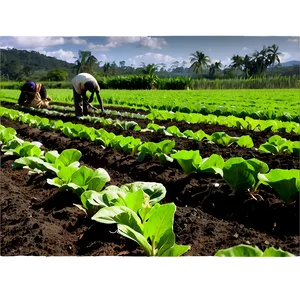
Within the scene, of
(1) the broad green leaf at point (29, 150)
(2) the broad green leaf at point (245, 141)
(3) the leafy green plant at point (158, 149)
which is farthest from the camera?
(2) the broad green leaf at point (245, 141)

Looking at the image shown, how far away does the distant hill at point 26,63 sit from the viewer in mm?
1777

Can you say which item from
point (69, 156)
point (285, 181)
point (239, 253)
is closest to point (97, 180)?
point (69, 156)

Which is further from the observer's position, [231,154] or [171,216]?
[231,154]

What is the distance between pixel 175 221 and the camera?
217cm

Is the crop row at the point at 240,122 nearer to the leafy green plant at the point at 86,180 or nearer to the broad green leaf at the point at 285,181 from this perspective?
→ the broad green leaf at the point at 285,181

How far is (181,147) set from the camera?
4.63m

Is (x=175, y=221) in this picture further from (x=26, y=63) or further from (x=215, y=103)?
(x=215, y=103)

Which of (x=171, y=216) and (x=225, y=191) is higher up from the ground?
(x=171, y=216)

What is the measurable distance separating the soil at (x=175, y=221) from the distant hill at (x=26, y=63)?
81 centimetres

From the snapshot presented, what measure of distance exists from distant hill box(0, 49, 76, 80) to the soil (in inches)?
32.1

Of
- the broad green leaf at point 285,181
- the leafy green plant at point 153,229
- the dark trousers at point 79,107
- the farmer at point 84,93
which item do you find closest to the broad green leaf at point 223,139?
the broad green leaf at point 285,181

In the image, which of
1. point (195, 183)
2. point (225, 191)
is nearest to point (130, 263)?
point (225, 191)
